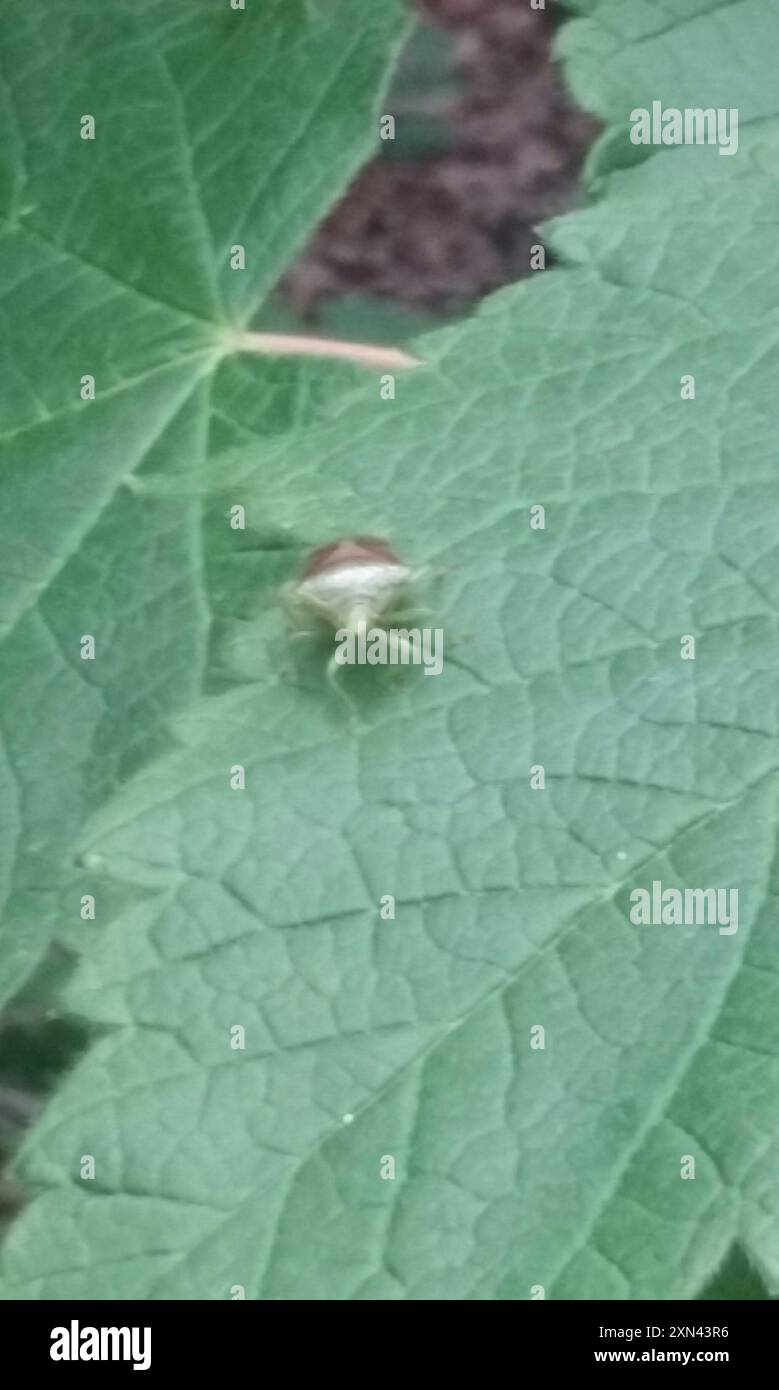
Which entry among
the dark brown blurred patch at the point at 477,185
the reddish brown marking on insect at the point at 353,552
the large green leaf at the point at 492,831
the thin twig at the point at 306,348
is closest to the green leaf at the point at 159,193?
the thin twig at the point at 306,348

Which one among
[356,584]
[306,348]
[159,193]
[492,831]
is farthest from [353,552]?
[159,193]

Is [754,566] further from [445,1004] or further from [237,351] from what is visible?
[237,351]

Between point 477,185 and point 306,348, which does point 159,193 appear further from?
point 477,185

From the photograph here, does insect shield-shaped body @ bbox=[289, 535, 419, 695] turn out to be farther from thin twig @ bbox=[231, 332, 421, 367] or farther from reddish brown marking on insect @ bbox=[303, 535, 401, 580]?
thin twig @ bbox=[231, 332, 421, 367]

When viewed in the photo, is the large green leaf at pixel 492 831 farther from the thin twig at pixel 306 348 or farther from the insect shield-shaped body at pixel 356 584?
the thin twig at pixel 306 348

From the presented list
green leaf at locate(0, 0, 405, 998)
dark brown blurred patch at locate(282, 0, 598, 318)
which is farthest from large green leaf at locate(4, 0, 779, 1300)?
dark brown blurred patch at locate(282, 0, 598, 318)
